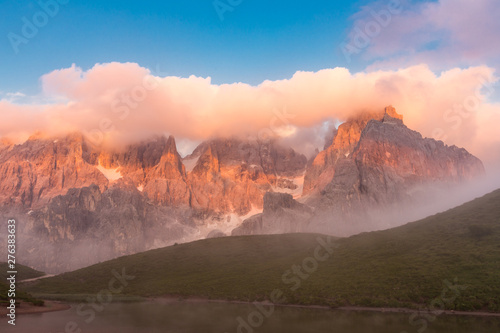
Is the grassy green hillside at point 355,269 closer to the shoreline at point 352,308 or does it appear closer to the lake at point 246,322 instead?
the shoreline at point 352,308

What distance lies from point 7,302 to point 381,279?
67326 mm

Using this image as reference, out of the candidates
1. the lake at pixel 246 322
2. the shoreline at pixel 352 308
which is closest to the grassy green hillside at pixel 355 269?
the shoreline at pixel 352 308

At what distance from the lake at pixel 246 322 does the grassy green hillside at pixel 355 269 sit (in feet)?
31.8

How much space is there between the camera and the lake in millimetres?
47000

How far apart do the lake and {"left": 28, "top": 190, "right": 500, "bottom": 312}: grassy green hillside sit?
31.8 feet

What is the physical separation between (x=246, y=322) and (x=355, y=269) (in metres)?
42.9

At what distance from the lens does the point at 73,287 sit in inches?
4500

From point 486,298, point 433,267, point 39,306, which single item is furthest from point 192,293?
point 486,298

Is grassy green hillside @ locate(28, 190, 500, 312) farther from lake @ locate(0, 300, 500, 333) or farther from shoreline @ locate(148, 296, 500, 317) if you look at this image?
lake @ locate(0, 300, 500, 333)

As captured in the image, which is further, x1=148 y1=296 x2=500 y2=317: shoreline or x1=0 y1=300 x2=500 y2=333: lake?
x1=148 y1=296 x2=500 y2=317: shoreline

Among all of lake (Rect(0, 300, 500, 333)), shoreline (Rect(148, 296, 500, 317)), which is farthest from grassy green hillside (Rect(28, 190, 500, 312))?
lake (Rect(0, 300, 500, 333))

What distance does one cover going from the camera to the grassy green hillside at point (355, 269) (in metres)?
68.3

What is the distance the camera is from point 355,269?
88.4 meters

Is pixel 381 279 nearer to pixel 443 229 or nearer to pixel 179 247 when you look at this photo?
pixel 443 229
